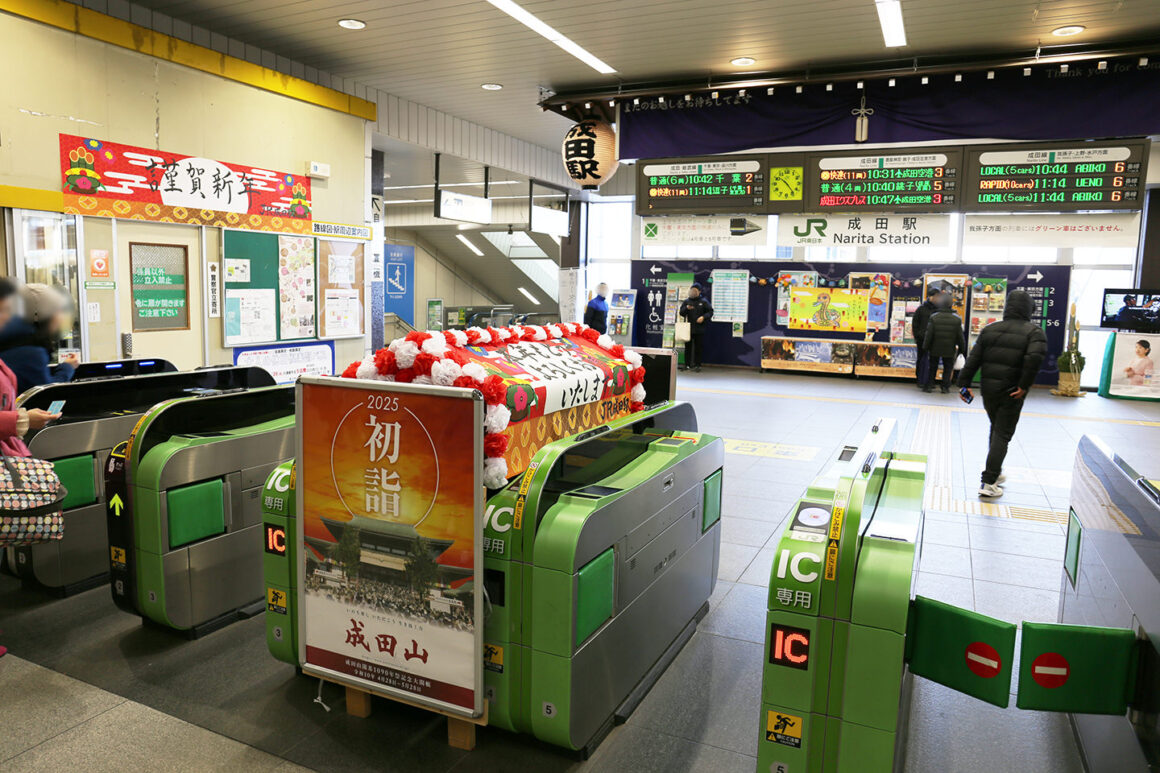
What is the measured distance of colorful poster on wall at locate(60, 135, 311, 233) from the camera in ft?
17.0

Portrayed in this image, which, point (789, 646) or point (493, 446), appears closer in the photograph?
point (789, 646)

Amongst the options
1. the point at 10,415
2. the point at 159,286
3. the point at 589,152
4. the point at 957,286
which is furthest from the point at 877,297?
the point at 10,415

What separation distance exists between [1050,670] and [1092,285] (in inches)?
507

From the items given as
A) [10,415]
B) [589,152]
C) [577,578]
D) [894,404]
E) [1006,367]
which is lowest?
[894,404]

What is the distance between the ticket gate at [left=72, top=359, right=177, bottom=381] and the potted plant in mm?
11889

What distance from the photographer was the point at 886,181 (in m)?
6.11

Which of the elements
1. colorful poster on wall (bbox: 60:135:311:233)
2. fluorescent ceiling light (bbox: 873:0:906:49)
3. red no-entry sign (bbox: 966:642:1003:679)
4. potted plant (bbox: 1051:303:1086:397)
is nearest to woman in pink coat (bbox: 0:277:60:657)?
colorful poster on wall (bbox: 60:135:311:233)

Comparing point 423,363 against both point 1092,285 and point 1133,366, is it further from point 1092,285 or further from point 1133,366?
point 1092,285

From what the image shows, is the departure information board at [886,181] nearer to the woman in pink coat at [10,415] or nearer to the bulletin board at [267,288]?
the bulletin board at [267,288]

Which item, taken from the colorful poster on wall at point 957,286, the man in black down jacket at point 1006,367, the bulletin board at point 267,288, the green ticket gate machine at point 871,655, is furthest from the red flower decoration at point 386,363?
the colorful poster on wall at point 957,286

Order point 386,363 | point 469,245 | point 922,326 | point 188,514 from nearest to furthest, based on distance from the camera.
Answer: point 386,363 → point 188,514 → point 922,326 → point 469,245

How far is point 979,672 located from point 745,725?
110cm

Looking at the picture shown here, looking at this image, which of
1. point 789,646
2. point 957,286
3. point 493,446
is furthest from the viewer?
point 957,286

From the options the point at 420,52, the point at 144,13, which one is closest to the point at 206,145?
the point at 144,13
